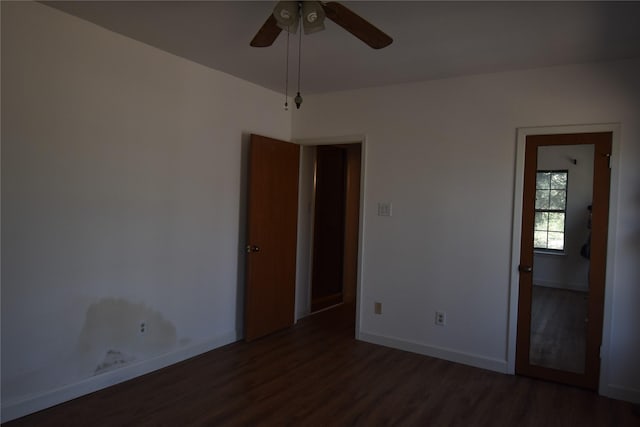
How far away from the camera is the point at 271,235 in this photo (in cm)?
434

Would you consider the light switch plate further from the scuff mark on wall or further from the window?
the scuff mark on wall

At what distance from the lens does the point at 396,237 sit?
4.13m

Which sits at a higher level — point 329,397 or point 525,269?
point 525,269

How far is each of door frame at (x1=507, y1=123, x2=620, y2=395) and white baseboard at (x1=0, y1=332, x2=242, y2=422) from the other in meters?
2.58

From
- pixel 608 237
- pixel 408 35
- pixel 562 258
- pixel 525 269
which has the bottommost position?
pixel 525 269

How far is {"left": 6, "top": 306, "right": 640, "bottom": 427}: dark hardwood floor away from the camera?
2.74m

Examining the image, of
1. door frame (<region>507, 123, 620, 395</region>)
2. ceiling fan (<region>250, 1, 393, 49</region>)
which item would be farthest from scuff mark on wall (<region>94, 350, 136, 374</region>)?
door frame (<region>507, 123, 620, 395</region>)

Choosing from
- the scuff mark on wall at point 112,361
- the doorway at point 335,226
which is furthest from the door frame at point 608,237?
the scuff mark on wall at point 112,361

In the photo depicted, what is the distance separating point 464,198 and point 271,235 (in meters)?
1.87

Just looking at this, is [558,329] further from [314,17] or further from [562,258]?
[314,17]

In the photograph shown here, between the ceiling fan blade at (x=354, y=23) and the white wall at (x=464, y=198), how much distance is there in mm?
1665

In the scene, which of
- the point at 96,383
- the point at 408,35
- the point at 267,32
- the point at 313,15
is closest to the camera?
the point at 313,15

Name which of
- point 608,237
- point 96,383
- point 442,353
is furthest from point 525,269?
point 96,383

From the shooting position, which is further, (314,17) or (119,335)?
(119,335)
